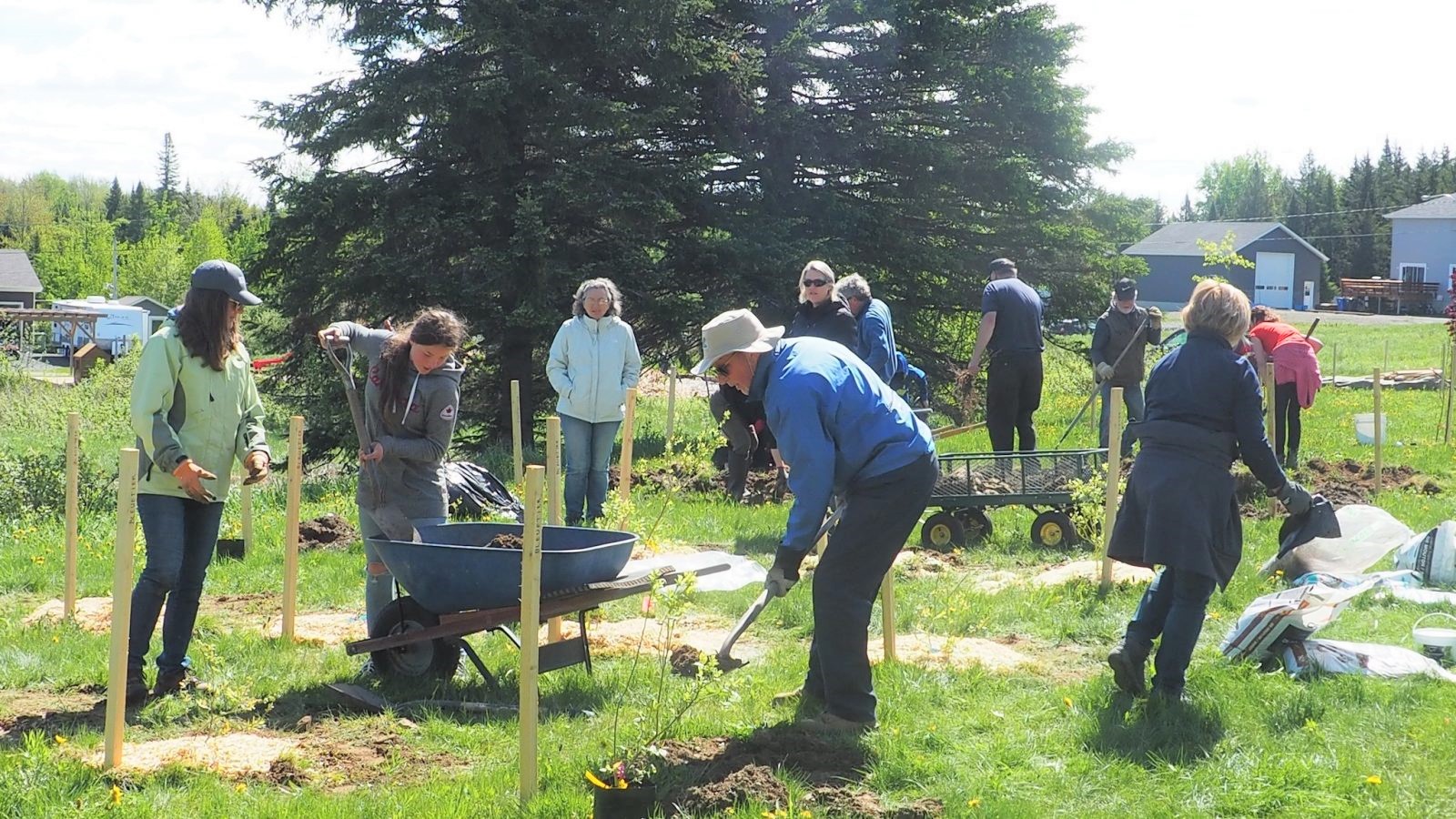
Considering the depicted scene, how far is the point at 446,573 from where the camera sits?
5.29m

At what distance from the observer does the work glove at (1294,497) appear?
5.36m

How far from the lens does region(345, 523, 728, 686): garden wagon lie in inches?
207

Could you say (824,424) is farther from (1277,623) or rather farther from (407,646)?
(1277,623)

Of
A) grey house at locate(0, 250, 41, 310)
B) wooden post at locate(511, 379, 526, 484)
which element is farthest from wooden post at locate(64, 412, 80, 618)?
grey house at locate(0, 250, 41, 310)

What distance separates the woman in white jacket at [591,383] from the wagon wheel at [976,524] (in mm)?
2548

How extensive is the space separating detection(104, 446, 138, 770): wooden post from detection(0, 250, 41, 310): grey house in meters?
83.2

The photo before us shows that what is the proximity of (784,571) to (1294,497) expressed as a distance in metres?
2.28

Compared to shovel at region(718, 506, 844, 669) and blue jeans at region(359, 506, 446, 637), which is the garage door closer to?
shovel at region(718, 506, 844, 669)

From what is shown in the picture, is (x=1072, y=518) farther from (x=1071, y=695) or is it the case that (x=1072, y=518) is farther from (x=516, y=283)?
(x=516, y=283)

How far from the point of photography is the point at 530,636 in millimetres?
4211

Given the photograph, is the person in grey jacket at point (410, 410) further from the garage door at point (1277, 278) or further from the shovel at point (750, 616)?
the garage door at point (1277, 278)

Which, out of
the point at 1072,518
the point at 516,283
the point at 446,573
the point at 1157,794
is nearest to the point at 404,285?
the point at 516,283

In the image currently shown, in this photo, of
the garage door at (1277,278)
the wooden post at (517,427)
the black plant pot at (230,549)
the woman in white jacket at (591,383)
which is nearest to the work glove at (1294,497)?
the woman in white jacket at (591,383)

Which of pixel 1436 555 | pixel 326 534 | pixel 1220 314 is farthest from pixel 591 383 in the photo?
pixel 1436 555
